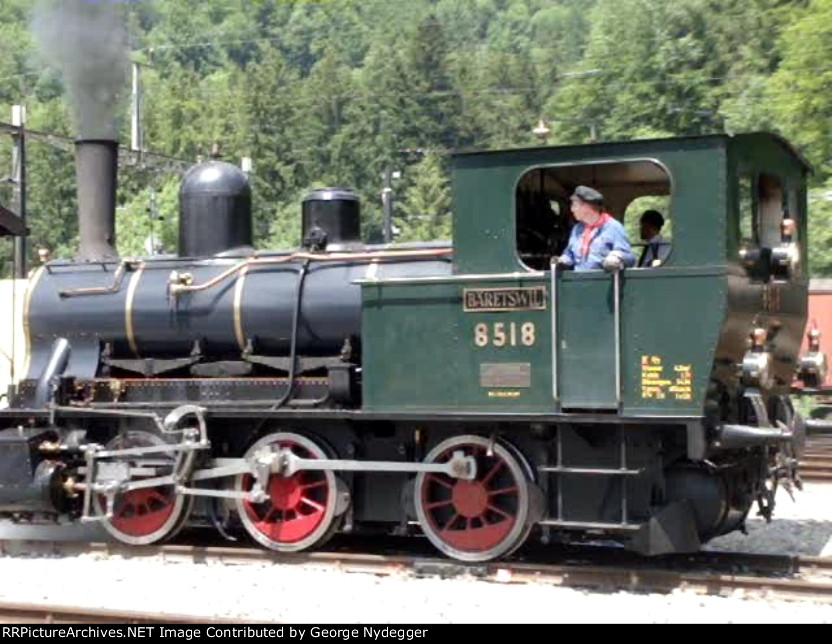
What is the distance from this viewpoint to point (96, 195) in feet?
33.6

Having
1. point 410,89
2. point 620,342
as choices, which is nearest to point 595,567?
point 620,342

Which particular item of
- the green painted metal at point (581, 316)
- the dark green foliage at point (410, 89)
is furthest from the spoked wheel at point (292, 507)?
the dark green foliage at point (410, 89)

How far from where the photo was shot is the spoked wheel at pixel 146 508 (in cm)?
933

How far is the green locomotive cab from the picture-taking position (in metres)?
7.50

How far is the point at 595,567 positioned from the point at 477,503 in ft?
3.01

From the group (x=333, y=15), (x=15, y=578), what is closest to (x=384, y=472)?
(x=15, y=578)

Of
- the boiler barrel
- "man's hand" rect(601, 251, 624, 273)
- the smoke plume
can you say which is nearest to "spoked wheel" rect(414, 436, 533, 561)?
the boiler barrel

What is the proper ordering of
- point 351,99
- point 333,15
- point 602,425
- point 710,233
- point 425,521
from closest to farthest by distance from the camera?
point 710,233, point 602,425, point 425,521, point 351,99, point 333,15

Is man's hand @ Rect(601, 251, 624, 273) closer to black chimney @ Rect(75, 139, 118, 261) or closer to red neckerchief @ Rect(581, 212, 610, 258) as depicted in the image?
red neckerchief @ Rect(581, 212, 610, 258)

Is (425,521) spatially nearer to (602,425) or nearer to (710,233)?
(602,425)

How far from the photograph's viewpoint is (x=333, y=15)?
110 m

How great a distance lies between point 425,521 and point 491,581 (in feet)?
2.23

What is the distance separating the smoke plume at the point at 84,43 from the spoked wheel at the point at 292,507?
13.9ft

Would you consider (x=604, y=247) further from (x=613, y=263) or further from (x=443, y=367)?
(x=443, y=367)
